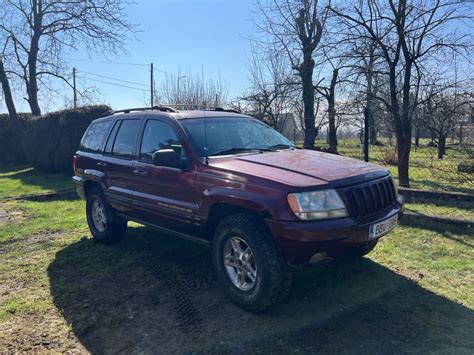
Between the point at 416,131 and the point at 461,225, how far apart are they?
4.16 meters

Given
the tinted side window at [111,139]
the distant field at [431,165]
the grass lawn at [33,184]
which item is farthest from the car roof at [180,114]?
the grass lawn at [33,184]

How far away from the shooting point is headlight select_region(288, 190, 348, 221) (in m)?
3.19

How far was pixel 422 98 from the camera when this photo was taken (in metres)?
9.09

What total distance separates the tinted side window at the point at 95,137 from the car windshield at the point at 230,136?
1913mm

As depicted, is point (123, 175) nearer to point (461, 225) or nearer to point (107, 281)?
point (107, 281)

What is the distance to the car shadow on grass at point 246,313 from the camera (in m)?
3.12

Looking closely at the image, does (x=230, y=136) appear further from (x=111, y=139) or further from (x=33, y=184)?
(x=33, y=184)

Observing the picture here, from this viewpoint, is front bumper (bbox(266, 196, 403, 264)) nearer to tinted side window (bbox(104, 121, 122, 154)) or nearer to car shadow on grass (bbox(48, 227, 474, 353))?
car shadow on grass (bbox(48, 227, 474, 353))

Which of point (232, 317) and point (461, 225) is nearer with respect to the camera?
point (232, 317)

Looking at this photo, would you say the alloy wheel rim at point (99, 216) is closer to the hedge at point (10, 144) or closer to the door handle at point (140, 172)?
the door handle at point (140, 172)

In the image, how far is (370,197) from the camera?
3562 millimetres

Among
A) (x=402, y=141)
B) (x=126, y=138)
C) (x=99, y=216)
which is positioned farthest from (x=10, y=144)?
(x=402, y=141)

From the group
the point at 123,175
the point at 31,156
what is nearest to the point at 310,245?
the point at 123,175

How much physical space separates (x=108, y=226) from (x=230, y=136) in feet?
7.87
